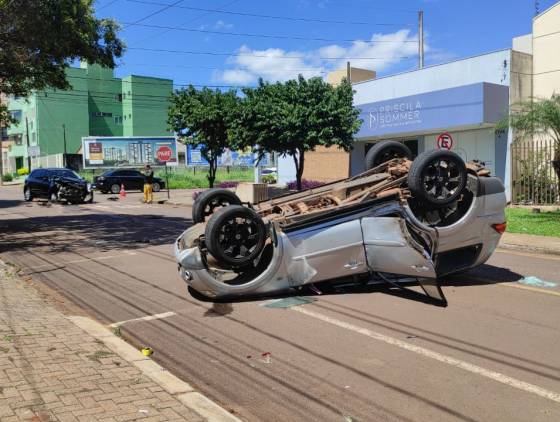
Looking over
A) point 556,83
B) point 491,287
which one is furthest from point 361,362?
point 556,83

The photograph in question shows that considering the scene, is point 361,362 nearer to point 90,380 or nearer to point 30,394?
point 90,380

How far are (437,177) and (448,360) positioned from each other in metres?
2.94

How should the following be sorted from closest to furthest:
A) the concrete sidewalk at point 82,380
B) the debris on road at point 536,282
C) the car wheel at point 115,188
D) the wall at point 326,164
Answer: the concrete sidewalk at point 82,380 < the debris on road at point 536,282 < the wall at point 326,164 < the car wheel at point 115,188

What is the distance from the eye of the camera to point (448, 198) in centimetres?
738

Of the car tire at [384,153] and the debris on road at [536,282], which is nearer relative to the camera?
the debris on road at [536,282]

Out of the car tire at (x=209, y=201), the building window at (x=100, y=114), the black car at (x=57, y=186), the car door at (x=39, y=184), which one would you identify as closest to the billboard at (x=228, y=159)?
the building window at (x=100, y=114)

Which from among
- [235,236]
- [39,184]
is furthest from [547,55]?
[39,184]

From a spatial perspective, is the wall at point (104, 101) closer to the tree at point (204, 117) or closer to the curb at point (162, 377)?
the tree at point (204, 117)

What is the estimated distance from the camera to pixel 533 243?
12734 mm

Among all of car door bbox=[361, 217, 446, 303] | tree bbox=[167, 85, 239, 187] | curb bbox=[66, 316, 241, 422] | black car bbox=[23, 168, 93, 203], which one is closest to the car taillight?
car door bbox=[361, 217, 446, 303]

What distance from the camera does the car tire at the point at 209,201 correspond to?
832 cm

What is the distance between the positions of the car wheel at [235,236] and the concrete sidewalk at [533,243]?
778 centimetres

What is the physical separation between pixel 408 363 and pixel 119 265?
687 cm

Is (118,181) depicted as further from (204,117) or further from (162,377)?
(162,377)
